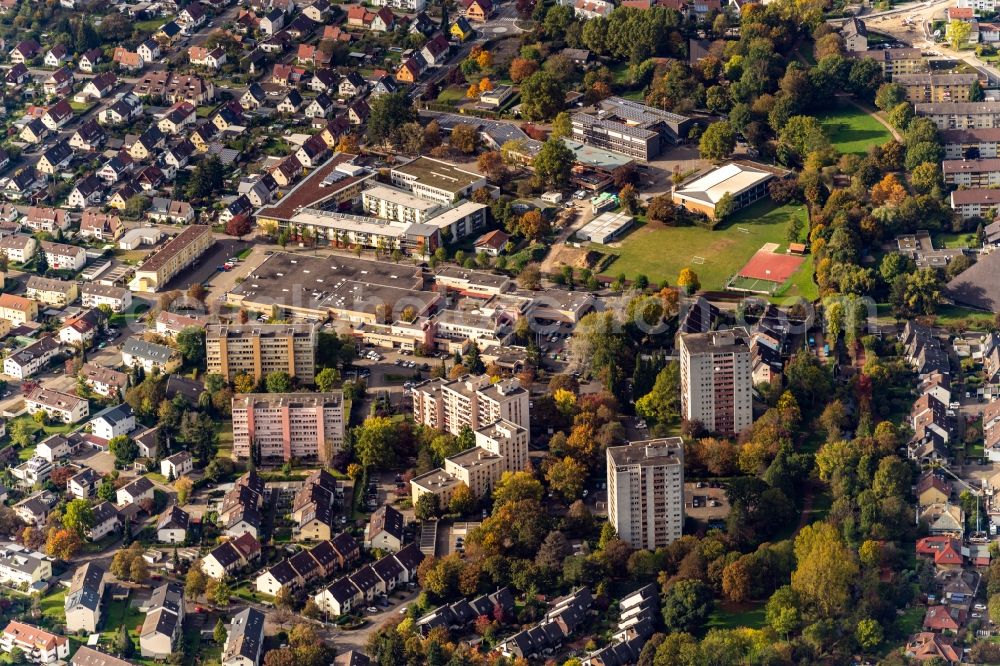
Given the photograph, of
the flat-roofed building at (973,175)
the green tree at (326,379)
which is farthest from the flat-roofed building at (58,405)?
the flat-roofed building at (973,175)

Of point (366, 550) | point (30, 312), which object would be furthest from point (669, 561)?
point (30, 312)

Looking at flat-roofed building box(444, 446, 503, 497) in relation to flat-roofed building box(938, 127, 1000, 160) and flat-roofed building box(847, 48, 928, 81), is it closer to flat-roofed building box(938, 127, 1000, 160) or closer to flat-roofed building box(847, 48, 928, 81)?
flat-roofed building box(938, 127, 1000, 160)

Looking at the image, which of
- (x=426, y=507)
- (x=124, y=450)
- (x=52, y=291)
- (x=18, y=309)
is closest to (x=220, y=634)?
(x=426, y=507)

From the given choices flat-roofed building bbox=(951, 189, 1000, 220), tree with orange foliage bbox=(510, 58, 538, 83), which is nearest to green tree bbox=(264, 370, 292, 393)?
tree with orange foliage bbox=(510, 58, 538, 83)

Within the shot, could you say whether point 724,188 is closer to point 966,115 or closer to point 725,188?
point 725,188

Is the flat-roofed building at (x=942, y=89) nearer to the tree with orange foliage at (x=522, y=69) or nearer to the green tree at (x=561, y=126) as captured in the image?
the green tree at (x=561, y=126)

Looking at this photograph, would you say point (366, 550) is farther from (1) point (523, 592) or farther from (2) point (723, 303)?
(2) point (723, 303)
